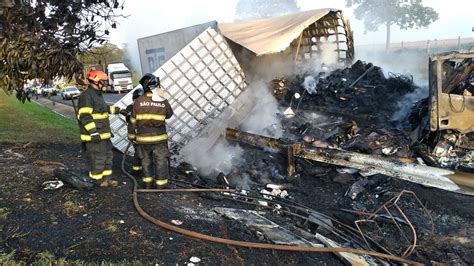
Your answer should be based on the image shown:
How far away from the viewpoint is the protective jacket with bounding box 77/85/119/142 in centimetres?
495

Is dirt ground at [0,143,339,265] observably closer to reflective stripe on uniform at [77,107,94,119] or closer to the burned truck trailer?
reflective stripe on uniform at [77,107,94,119]

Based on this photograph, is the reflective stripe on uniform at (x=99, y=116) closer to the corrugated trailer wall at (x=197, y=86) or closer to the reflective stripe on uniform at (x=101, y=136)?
the reflective stripe on uniform at (x=101, y=136)

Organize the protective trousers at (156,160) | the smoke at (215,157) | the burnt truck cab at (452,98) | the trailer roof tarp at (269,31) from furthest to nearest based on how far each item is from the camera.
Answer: the trailer roof tarp at (269,31)
the smoke at (215,157)
the burnt truck cab at (452,98)
the protective trousers at (156,160)

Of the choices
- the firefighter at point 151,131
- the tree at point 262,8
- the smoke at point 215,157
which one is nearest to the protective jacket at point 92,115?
the firefighter at point 151,131

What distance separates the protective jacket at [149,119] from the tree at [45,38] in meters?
1.15

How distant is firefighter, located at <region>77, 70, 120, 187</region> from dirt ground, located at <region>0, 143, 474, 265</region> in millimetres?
300

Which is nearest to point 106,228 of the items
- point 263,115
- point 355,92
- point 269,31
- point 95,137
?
point 95,137

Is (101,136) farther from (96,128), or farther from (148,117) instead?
(148,117)

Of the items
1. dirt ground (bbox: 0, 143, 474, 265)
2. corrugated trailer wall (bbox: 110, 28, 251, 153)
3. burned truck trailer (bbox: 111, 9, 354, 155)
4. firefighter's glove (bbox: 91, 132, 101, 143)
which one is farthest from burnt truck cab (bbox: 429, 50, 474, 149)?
firefighter's glove (bbox: 91, 132, 101, 143)

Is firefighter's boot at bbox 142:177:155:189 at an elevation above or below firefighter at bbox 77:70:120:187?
below

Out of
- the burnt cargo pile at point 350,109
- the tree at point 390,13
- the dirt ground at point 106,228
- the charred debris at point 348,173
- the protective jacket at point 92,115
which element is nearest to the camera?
the dirt ground at point 106,228

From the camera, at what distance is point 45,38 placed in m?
5.11

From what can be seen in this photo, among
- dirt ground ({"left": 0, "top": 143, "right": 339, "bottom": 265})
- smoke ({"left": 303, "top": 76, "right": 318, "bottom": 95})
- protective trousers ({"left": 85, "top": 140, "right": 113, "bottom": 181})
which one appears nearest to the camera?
dirt ground ({"left": 0, "top": 143, "right": 339, "bottom": 265})

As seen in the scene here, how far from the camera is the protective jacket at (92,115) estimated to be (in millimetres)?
4945
